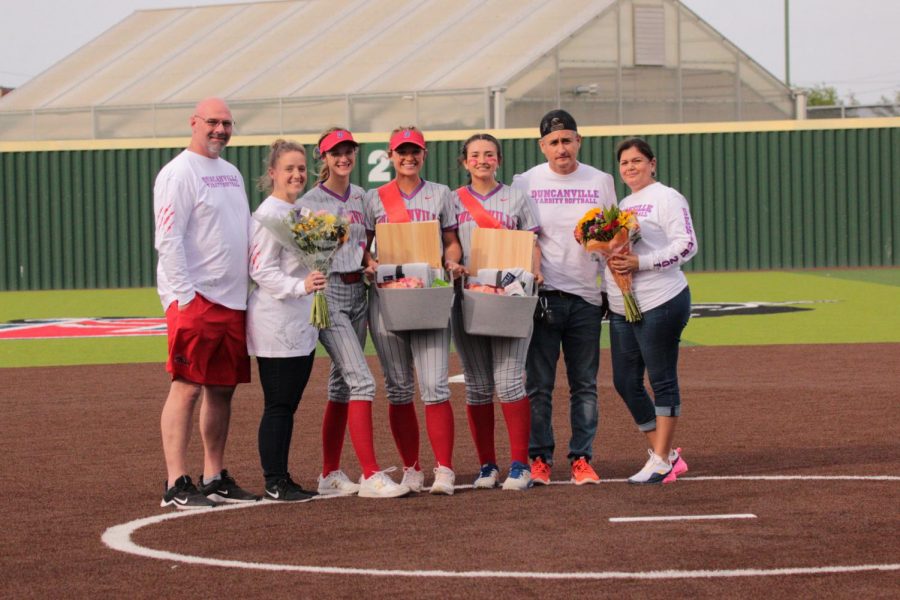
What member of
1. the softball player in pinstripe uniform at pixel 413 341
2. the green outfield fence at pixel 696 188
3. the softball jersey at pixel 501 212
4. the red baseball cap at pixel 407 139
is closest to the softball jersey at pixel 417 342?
the softball player in pinstripe uniform at pixel 413 341

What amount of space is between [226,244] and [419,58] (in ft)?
83.8

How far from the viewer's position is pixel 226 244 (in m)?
7.78

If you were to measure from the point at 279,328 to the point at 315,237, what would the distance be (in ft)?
2.03

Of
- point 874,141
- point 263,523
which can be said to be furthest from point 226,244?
point 874,141

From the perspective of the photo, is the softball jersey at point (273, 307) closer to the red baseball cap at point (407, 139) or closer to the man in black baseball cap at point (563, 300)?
the red baseball cap at point (407, 139)

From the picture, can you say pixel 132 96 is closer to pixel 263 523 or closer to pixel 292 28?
pixel 292 28

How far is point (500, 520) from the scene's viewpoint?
717cm

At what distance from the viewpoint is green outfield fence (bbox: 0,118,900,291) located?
29.9 metres

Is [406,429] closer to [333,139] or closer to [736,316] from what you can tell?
[333,139]

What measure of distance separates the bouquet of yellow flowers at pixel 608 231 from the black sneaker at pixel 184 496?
240 cm

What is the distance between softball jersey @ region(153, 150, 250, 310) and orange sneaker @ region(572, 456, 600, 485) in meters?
2.00

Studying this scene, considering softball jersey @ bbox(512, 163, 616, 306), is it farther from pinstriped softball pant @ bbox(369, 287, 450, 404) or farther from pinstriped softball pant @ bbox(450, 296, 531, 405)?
pinstriped softball pant @ bbox(369, 287, 450, 404)

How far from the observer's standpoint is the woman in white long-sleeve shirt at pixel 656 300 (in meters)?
8.26

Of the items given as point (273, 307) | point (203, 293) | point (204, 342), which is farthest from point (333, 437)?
point (203, 293)
